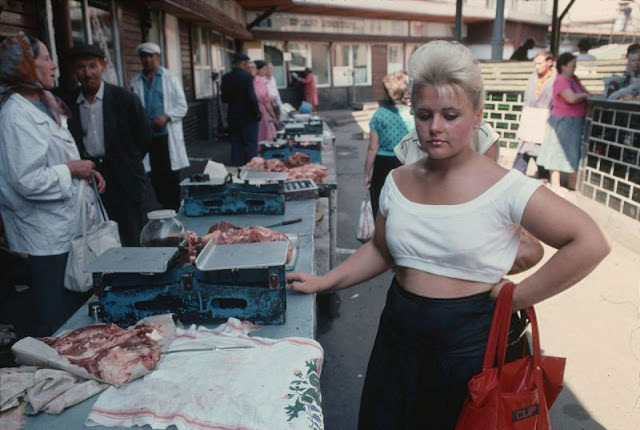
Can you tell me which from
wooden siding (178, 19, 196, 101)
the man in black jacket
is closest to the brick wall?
wooden siding (178, 19, 196, 101)

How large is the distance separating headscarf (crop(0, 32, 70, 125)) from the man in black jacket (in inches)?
39.9

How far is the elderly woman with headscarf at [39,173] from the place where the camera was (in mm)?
2699

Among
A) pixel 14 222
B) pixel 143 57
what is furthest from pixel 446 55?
pixel 143 57

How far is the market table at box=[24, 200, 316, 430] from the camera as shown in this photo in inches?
59.9

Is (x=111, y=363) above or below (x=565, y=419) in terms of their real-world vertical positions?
above

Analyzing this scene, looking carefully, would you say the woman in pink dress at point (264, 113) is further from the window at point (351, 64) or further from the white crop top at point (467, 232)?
the window at point (351, 64)

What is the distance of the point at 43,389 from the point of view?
1.58 meters

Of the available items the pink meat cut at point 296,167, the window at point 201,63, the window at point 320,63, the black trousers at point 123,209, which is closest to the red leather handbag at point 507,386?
the pink meat cut at point 296,167

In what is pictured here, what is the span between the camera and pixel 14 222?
290 cm

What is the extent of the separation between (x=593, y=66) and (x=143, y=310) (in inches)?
385

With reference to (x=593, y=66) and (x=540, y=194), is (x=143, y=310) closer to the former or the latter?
(x=540, y=194)

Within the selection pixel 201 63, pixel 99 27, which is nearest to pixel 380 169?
pixel 99 27

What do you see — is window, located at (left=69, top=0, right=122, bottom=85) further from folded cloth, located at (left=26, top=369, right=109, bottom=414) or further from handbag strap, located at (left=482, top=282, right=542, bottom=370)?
handbag strap, located at (left=482, top=282, right=542, bottom=370)

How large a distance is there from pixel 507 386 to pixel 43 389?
1.42m
